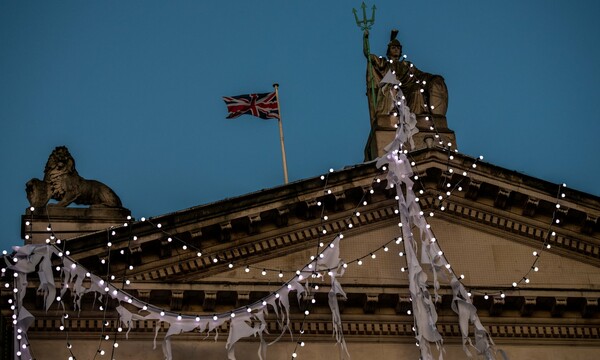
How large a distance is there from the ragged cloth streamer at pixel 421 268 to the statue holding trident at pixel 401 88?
3.24 meters

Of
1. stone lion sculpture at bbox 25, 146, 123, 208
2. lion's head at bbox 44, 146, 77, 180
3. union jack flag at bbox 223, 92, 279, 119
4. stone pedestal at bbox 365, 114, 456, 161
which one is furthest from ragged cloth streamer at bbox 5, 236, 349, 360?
union jack flag at bbox 223, 92, 279, 119

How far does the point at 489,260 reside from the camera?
1187 inches

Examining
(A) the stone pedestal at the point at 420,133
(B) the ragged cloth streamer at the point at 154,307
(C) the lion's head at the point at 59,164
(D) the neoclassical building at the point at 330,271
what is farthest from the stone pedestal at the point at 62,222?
(A) the stone pedestal at the point at 420,133

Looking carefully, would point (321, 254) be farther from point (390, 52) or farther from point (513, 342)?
point (390, 52)

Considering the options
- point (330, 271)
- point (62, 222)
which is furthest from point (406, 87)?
point (62, 222)

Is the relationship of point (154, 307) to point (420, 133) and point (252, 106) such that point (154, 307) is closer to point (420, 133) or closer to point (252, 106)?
point (420, 133)

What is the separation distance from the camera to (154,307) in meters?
26.7

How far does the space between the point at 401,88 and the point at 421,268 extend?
6.26m

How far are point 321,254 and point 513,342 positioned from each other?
172 inches

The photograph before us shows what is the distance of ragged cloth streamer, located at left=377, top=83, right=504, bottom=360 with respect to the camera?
2630cm

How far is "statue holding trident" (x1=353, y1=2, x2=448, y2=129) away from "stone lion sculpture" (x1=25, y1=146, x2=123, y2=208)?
590 centimetres

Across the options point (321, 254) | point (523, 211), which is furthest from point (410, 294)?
point (523, 211)

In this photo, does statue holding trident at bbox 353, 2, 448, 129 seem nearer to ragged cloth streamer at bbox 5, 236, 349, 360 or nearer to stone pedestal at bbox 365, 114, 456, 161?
stone pedestal at bbox 365, 114, 456, 161

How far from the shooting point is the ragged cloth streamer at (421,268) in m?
26.3
